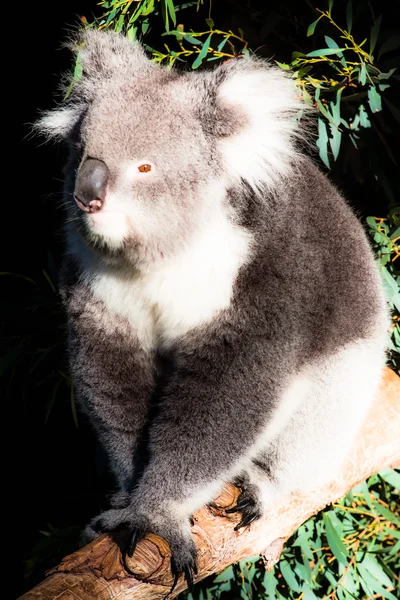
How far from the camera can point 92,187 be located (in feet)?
5.78

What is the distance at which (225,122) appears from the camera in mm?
1934

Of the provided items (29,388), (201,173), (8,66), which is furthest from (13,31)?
(201,173)

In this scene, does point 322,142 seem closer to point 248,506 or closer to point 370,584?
point 248,506

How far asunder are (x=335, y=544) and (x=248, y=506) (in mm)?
648

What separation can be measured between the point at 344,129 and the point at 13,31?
1.91 metres

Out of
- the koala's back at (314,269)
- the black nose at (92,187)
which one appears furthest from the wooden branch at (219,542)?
the black nose at (92,187)

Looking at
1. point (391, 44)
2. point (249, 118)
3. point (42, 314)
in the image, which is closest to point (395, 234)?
point (391, 44)

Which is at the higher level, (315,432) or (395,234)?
(395,234)

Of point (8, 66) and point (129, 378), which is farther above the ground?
point (129, 378)

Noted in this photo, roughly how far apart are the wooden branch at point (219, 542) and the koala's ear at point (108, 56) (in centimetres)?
126

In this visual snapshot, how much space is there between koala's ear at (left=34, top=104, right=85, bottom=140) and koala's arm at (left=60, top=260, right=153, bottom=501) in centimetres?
41

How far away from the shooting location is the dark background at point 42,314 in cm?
312

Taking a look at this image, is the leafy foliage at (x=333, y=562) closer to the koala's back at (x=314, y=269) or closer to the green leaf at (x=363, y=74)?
the koala's back at (x=314, y=269)

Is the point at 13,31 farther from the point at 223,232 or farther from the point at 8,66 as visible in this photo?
the point at 223,232
